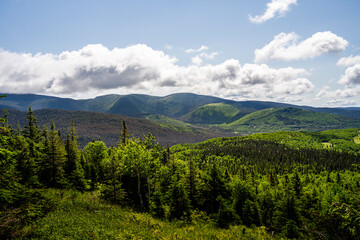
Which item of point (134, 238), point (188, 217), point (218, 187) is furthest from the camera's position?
point (218, 187)

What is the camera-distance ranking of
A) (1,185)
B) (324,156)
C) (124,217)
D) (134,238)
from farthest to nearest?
1. (324,156)
2. (124,217)
3. (134,238)
4. (1,185)

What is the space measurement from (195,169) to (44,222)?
2256 cm

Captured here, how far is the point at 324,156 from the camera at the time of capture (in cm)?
17238

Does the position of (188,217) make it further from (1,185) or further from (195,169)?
(1,185)

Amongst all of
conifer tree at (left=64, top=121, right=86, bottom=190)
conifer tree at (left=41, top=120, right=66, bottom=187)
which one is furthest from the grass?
conifer tree at (left=41, top=120, right=66, bottom=187)

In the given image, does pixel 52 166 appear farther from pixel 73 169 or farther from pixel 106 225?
pixel 106 225

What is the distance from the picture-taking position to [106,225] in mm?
20188

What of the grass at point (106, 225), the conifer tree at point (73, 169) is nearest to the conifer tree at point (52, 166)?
the conifer tree at point (73, 169)

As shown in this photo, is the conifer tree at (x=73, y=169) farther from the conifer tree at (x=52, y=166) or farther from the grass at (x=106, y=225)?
the grass at (x=106, y=225)

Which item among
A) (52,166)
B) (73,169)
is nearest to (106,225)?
(52,166)

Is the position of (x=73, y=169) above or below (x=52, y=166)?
below

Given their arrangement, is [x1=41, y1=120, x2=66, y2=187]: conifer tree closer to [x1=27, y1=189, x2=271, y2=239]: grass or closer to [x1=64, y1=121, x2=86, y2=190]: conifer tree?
[x1=64, y1=121, x2=86, y2=190]: conifer tree

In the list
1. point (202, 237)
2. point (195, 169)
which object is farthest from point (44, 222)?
point (195, 169)

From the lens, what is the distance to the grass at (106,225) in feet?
54.3
